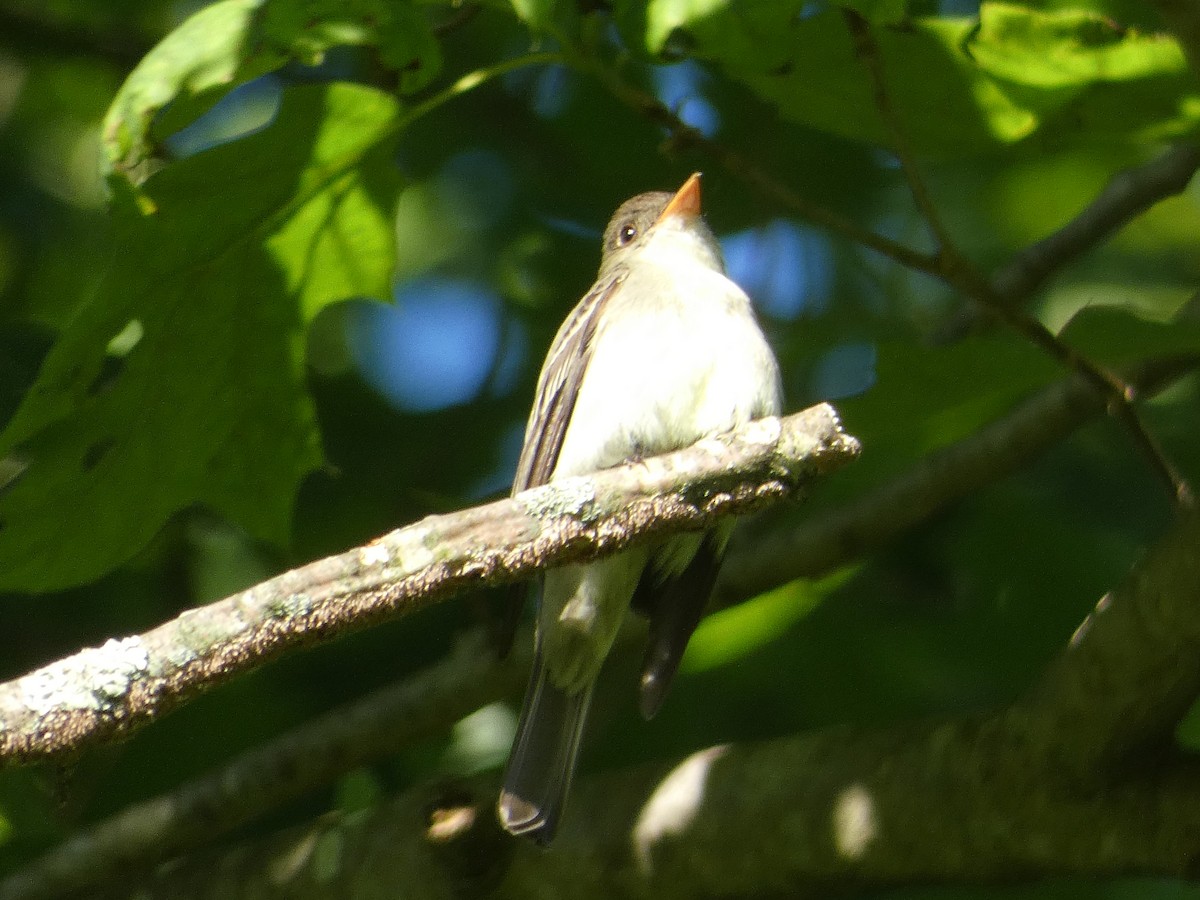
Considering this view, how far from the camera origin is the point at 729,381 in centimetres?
440

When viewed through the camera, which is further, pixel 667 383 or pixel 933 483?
pixel 933 483

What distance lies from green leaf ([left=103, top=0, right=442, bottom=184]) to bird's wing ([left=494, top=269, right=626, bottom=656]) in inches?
58.0

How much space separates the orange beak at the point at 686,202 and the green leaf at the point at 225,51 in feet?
6.72

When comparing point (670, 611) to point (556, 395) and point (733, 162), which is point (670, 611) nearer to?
point (556, 395)

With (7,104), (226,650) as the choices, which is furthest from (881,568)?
(7,104)

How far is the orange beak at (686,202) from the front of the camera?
536 centimetres

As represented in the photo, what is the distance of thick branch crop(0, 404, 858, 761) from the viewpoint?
2.35 metres

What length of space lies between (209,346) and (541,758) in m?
1.40

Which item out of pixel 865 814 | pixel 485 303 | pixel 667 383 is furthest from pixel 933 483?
pixel 485 303

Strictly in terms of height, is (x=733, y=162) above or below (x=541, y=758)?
above

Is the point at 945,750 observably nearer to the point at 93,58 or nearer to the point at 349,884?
the point at 349,884

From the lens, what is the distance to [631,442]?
4.45 meters

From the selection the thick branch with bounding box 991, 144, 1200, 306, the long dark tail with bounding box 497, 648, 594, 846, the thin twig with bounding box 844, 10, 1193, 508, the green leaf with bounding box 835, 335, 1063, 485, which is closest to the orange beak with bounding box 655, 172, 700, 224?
the thick branch with bounding box 991, 144, 1200, 306

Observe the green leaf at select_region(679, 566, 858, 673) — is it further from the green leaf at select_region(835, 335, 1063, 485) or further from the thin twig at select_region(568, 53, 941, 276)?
the thin twig at select_region(568, 53, 941, 276)
